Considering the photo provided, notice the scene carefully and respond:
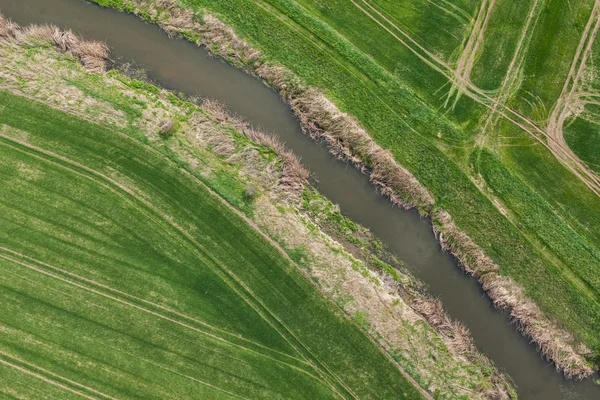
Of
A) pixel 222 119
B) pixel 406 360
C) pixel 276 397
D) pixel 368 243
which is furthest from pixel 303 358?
pixel 222 119

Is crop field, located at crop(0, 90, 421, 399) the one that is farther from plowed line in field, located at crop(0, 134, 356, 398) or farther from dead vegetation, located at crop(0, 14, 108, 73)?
dead vegetation, located at crop(0, 14, 108, 73)

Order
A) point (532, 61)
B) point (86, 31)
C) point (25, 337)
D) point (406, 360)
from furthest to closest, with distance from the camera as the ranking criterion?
1. point (532, 61)
2. point (86, 31)
3. point (406, 360)
4. point (25, 337)

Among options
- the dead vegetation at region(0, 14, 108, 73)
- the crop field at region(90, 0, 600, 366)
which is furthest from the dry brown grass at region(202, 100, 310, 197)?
the dead vegetation at region(0, 14, 108, 73)

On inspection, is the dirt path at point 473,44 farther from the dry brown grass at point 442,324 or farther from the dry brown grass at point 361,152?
the dry brown grass at point 442,324

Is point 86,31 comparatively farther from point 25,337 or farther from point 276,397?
point 276,397

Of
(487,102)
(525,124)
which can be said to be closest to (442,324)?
(525,124)

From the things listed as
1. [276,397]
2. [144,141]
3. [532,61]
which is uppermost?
[532,61]

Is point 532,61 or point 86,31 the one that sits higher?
point 532,61
